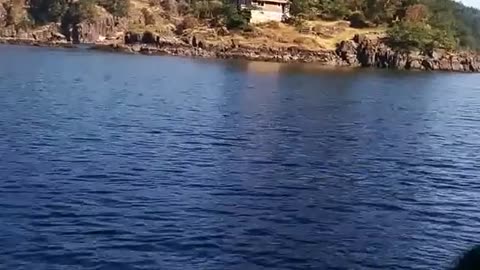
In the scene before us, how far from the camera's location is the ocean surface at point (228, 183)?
2778 cm

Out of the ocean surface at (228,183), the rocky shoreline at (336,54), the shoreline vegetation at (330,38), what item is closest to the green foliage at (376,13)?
the shoreline vegetation at (330,38)

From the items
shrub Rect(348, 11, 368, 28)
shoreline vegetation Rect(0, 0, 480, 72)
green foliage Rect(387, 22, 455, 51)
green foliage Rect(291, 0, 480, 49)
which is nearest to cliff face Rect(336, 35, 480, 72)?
shoreline vegetation Rect(0, 0, 480, 72)

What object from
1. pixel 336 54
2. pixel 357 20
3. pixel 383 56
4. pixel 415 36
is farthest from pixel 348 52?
pixel 357 20

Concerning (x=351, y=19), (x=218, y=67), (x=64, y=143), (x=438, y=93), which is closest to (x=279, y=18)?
(x=351, y=19)

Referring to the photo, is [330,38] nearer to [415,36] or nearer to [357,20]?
[357,20]

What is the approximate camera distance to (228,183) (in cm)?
3903

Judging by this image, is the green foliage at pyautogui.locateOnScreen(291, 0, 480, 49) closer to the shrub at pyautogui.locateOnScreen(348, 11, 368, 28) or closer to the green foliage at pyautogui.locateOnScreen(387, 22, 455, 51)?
the shrub at pyautogui.locateOnScreen(348, 11, 368, 28)

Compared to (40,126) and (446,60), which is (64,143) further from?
(446,60)

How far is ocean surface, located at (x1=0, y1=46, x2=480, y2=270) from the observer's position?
27.8 meters

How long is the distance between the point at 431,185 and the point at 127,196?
18.4 metres

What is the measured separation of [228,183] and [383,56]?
476 ft

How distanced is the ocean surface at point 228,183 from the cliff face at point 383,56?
9268 cm

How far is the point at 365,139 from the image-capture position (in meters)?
58.2

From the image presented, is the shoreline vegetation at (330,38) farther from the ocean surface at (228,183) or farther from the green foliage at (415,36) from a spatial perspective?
the ocean surface at (228,183)
